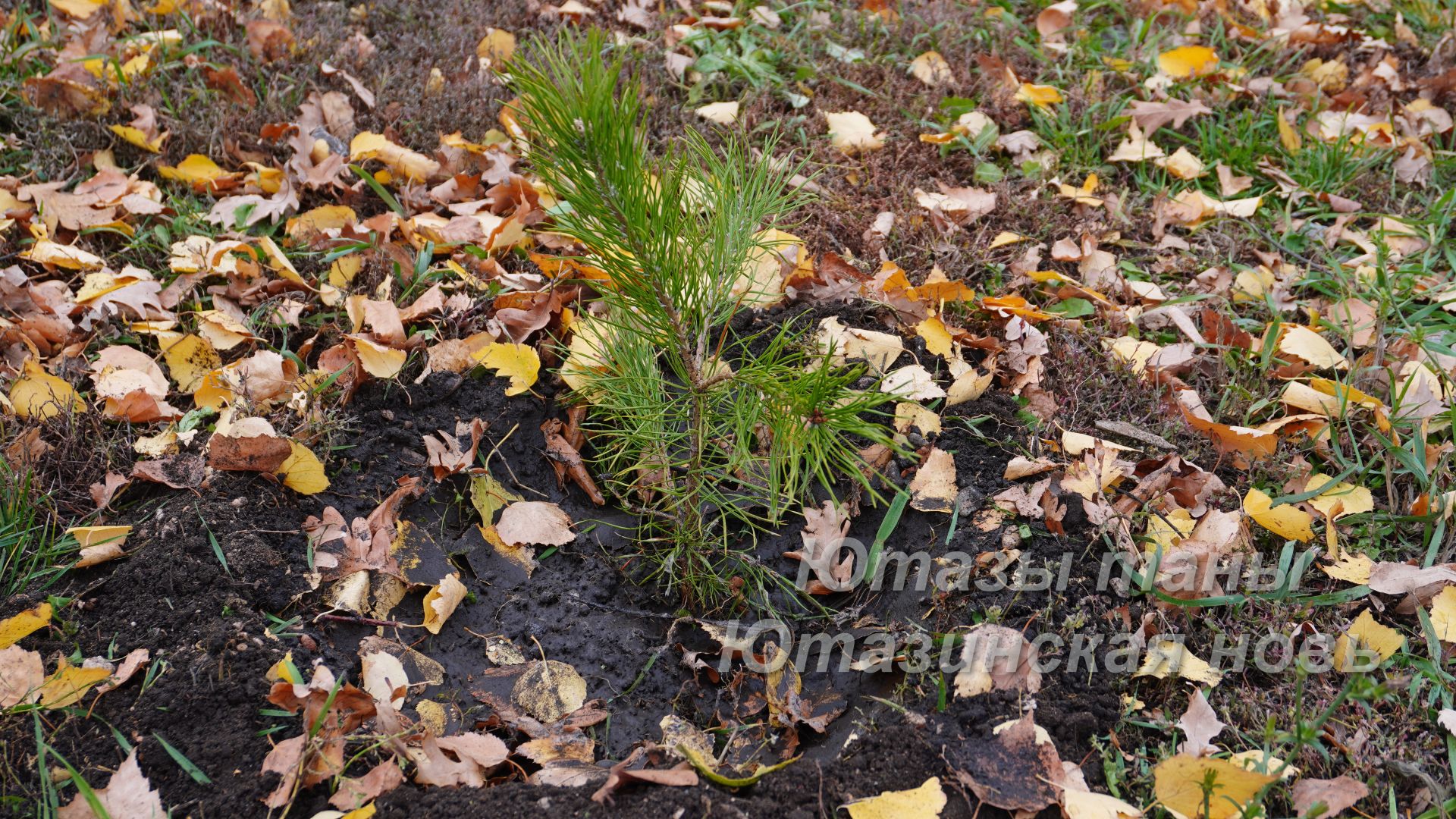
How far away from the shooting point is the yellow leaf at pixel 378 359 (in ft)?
7.22

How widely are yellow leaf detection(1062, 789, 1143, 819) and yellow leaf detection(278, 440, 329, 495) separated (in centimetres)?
153

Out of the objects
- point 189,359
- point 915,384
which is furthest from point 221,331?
point 915,384

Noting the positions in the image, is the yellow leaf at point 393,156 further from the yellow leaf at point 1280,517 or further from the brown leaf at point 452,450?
the yellow leaf at point 1280,517

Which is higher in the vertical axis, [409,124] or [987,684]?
[409,124]

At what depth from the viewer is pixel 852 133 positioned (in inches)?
121

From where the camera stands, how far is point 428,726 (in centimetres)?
165

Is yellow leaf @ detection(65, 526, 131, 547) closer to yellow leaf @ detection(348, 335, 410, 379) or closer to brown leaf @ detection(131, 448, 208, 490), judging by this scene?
brown leaf @ detection(131, 448, 208, 490)

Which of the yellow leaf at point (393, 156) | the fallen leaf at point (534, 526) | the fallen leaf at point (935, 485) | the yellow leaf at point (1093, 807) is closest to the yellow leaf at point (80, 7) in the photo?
the yellow leaf at point (393, 156)

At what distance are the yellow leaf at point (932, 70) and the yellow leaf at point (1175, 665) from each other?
2.24 metres

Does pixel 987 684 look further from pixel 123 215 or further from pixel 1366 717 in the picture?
pixel 123 215

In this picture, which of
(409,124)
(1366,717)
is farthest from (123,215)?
(1366,717)

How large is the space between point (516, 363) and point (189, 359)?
81cm

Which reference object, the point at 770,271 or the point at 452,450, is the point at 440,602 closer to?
the point at 452,450

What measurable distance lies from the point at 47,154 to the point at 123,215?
365 millimetres
